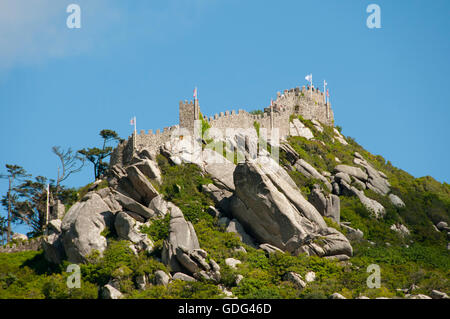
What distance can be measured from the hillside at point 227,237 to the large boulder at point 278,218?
92 millimetres

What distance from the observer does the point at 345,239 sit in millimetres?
65625

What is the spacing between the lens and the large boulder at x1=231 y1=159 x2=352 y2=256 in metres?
63.5

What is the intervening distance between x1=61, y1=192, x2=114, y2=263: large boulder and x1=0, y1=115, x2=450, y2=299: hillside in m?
0.09

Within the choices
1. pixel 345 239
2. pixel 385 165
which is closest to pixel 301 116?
pixel 385 165

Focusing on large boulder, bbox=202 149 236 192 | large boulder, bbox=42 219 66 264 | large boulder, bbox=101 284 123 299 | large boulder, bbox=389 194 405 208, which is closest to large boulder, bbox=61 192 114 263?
large boulder, bbox=42 219 66 264

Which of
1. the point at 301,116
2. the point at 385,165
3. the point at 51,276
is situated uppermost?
the point at 301,116

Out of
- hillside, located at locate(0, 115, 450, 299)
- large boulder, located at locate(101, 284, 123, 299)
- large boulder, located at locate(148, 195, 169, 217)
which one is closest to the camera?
large boulder, located at locate(101, 284, 123, 299)

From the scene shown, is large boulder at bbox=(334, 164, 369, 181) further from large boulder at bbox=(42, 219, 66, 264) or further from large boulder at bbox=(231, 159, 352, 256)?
large boulder at bbox=(42, 219, 66, 264)

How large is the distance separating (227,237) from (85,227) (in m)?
10.3

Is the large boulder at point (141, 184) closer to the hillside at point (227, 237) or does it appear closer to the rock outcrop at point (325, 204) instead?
the hillside at point (227, 237)

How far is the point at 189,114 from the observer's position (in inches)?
2995
